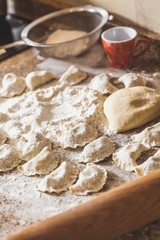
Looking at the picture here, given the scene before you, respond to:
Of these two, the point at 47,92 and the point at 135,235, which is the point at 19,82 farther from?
the point at 135,235

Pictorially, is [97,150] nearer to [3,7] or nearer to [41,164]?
[41,164]

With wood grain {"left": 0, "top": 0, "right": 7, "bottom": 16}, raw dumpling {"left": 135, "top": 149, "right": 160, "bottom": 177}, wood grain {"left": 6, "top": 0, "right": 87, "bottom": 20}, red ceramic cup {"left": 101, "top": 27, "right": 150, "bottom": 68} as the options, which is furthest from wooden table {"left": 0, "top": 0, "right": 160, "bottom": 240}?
wood grain {"left": 0, "top": 0, "right": 7, "bottom": 16}

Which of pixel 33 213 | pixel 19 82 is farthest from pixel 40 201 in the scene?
pixel 19 82

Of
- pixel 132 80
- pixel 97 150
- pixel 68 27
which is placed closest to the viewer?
pixel 97 150

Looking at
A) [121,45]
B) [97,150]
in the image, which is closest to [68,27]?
[121,45]

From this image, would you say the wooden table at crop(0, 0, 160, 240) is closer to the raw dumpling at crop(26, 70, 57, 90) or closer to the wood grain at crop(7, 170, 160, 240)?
the wood grain at crop(7, 170, 160, 240)

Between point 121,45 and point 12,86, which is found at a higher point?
point 121,45
